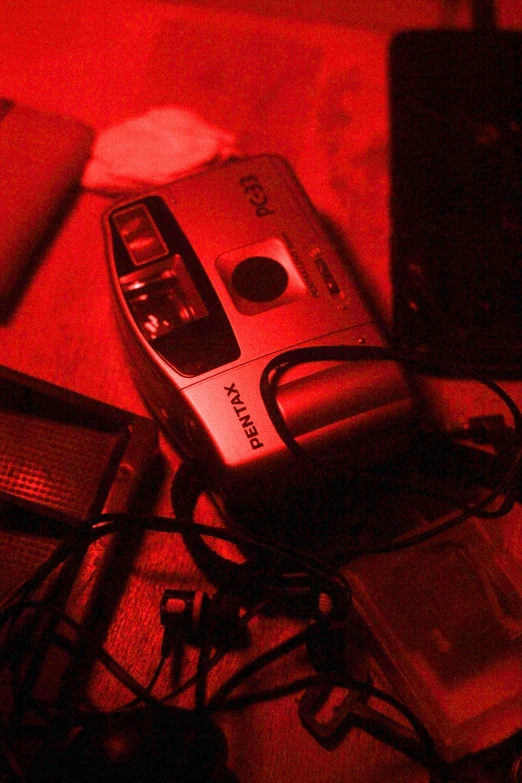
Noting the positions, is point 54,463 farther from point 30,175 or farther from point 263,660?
point 30,175

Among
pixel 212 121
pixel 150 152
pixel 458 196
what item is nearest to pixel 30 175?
pixel 150 152

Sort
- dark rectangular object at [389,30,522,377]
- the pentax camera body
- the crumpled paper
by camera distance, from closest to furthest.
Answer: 1. the pentax camera body
2. dark rectangular object at [389,30,522,377]
3. the crumpled paper

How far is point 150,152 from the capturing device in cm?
80

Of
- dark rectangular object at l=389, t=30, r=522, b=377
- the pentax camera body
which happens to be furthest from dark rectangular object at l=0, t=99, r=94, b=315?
dark rectangular object at l=389, t=30, r=522, b=377

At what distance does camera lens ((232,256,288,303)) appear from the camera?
595mm

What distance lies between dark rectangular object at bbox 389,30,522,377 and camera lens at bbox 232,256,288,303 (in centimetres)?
16

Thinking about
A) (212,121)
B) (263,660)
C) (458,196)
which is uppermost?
(212,121)

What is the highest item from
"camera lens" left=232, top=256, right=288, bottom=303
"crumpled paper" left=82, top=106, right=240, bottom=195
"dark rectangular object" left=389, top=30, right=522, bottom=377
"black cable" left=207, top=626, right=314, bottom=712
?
"crumpled paper" left=82, top=106, right=240, bottom=195

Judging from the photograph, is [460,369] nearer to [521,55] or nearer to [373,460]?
[373,460]

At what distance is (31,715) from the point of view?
499 mm

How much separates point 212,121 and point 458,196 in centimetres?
36

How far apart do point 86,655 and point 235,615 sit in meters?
0.13

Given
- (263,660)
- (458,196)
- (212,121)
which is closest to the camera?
(263,660)

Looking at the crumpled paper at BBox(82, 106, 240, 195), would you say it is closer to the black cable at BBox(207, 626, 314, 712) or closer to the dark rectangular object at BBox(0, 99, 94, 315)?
the dark rectangular object at BBox(0, 99, 94, 315)
